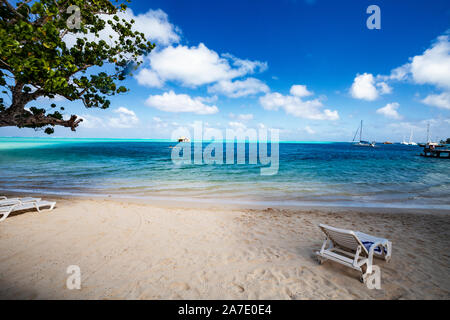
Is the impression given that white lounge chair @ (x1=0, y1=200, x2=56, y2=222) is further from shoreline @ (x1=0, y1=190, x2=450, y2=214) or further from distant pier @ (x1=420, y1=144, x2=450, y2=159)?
distant pier @ (x1=420, y1=144, x2=450, y2=159)

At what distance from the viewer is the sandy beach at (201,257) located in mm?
3678

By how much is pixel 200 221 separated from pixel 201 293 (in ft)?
13.0

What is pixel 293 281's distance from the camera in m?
3.97

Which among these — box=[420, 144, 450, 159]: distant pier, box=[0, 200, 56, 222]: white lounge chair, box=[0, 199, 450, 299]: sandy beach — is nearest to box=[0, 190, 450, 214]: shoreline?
box=[0, 199, 450, 299]: sandy beach

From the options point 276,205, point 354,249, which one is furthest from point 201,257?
point 276,205

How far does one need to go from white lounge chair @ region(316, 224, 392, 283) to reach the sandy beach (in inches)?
11.0

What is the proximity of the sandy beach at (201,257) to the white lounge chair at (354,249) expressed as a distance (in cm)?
28

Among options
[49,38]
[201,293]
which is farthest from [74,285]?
[49,38]

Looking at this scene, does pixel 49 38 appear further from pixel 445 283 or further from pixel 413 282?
pixel 445 283

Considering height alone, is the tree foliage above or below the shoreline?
above

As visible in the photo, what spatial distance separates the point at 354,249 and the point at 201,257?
145 inches

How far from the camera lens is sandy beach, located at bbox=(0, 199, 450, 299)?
3.68 metres

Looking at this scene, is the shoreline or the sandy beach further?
the shoreline
